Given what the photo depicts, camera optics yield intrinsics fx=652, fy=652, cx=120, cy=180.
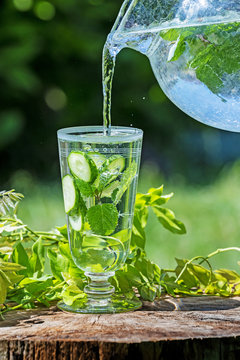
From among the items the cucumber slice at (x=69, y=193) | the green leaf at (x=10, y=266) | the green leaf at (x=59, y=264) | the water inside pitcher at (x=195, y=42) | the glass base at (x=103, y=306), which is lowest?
the glass base at (x=103, y=306)

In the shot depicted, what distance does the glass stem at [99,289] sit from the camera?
127 centimetres

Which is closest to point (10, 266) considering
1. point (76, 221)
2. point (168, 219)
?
point (76, 221)

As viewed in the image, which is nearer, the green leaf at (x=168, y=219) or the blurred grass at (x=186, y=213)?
the green leaf at (x=168, y=219)

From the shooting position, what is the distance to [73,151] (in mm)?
1219

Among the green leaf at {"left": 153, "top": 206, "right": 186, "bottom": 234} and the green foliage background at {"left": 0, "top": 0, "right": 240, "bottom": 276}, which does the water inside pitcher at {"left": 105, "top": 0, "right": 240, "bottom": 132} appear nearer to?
the green leaf at {"left": 153, "top": 206, "right": 186, "bottom": 234}

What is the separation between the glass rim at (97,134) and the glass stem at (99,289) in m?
0.27

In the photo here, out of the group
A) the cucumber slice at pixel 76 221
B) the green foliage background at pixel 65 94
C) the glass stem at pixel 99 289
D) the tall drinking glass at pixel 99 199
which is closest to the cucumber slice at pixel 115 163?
the tall drinking glass at pixel 99 199

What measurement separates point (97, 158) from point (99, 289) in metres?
0.26

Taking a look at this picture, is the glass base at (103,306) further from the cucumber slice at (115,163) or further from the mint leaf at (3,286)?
the cucumber slice at (115,163)

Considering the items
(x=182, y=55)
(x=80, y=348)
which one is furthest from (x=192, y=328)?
(x=182, y=55)

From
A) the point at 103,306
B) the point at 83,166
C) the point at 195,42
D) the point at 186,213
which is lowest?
the point at 186,213

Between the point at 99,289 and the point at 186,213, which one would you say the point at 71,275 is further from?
the point at 186,213

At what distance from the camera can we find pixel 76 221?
4.07 ft

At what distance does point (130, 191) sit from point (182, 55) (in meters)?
0.30
